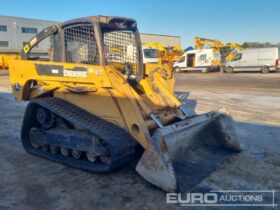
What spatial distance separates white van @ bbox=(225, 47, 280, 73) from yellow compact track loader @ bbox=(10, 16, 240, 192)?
62.1 feet

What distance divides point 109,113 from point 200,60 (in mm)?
23011

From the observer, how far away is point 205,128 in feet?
16.1

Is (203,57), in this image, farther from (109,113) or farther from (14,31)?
(14,31)

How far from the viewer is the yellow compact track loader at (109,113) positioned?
13.2 ft

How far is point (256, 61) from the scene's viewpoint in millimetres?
22875

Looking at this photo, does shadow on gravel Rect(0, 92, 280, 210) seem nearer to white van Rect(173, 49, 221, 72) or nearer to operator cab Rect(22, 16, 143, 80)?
operator cab Rect(22, 16, 143, 80)

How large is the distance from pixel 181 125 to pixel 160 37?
207 ft

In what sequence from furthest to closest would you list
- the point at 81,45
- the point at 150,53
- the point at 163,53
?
the point at 163,53 < the point at 150,53 < the point at 81,45

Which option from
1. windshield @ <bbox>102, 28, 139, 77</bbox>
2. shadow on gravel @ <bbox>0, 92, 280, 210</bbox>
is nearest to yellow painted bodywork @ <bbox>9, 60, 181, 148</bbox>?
windshield @ <bbox>102, 28, 139, 77</bbox>

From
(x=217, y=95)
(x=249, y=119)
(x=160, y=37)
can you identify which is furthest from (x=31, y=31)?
(x=249, y=119)

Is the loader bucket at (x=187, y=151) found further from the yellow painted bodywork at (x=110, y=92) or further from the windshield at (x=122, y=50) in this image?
the windshield at (x=122, y=50)

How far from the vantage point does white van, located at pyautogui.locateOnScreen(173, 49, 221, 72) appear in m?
25.7

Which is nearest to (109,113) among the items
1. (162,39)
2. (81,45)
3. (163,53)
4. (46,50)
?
(81,45)

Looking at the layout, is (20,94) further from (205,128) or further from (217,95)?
(217,95)
